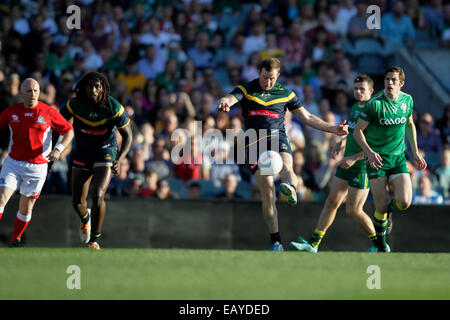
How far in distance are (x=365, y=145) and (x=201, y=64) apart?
9.11 metres

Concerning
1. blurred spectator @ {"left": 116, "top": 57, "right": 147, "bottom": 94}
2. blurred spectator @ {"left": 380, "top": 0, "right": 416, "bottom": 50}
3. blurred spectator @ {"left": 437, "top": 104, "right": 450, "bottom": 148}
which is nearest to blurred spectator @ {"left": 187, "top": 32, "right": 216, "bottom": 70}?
blurred spectator @ {"left": 116, "top": 57, "right": 147, "bottom": 94}

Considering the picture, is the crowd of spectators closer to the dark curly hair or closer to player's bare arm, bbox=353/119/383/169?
the dark curly hair

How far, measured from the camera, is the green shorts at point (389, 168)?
1054 centimetres

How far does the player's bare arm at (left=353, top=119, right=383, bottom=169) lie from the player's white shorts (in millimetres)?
4121

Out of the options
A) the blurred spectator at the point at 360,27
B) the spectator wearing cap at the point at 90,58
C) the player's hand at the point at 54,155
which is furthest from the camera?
the blurred spectator at the point at 360,27

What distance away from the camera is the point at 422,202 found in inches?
568

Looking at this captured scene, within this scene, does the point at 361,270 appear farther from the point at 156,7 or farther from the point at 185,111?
the point at 156,7

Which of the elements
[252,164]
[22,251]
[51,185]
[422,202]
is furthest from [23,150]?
[422,202]

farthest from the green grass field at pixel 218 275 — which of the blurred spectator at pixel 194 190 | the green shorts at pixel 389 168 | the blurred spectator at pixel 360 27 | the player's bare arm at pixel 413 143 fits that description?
the blurred spectator at pixel 360 27

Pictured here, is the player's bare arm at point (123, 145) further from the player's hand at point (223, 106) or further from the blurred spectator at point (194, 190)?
the blurred spectator at point (194, 190)

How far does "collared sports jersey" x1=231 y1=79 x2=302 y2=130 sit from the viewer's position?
416 inches

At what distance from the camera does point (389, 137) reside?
10.6 metres

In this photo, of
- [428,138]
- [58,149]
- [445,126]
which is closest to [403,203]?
[58,149]

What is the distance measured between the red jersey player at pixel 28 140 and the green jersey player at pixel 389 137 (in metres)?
3.90
